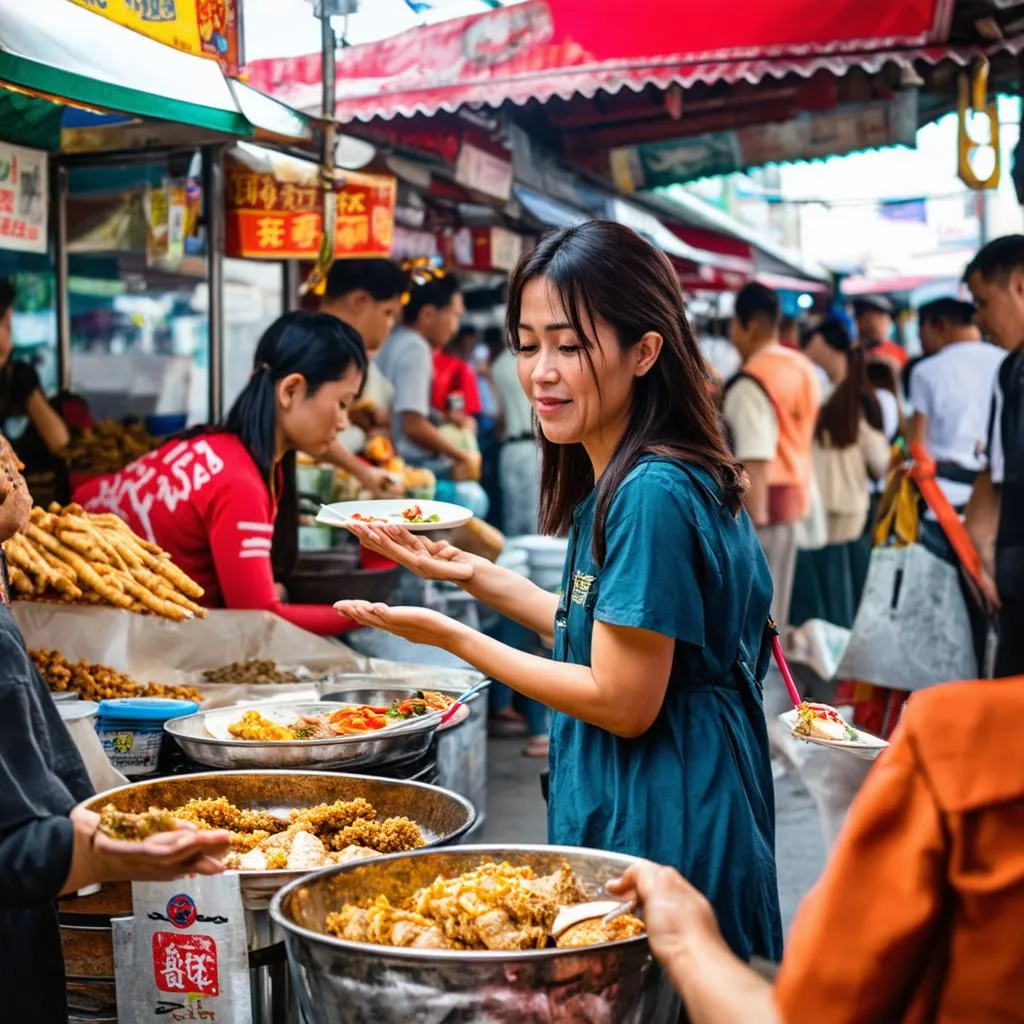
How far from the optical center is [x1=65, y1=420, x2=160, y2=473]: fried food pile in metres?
6.19

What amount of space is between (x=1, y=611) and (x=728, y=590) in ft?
3.87

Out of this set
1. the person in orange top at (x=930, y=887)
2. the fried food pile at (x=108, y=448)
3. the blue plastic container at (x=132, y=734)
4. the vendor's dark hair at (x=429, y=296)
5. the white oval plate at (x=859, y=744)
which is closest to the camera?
the person in orange top at (x=930, y=887)

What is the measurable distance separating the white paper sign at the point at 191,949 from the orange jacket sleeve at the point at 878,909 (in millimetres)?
1105

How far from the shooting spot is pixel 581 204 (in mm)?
9023

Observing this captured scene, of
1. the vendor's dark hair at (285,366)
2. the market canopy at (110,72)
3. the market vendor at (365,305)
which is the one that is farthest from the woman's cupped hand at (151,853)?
the market vendor at (365,305)

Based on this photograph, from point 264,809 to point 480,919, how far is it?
963 millimetres

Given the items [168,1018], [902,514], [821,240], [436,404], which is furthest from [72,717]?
[821,240]

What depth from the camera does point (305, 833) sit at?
2404 mm

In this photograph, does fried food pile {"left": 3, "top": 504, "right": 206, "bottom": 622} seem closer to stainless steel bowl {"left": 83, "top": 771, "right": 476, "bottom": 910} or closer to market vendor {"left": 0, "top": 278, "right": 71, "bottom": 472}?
stainless steel bowl {"left": 83, "top": 771, "right": 476, "bottom": 910}

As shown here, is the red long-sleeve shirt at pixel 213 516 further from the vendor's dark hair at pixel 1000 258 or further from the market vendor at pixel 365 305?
the vendor's dark hair at pixel 1000 258

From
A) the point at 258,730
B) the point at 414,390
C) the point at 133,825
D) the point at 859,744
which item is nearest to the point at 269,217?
the point at 414,390

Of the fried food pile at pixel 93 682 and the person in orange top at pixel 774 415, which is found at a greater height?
the person in orange top at pixel 774 415

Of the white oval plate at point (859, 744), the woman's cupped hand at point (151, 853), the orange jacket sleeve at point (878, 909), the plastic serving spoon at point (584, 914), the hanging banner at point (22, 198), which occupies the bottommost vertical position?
the plastic serving spoon at point (584, 914)

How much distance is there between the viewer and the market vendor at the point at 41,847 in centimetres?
178
